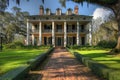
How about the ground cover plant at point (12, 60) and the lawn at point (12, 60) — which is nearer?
the lawn at point (12, 60)

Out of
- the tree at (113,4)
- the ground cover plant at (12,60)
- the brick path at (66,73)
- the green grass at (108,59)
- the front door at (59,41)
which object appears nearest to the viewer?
the brick path at (66,73)

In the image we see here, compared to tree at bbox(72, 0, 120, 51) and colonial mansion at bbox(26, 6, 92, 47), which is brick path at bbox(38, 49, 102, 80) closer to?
tree at bbox(72, 0, 120, 51)

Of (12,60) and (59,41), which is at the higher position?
(59,41)

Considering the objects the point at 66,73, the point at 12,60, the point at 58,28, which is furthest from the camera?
the point at 58,28

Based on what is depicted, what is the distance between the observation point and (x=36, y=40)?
55.5m

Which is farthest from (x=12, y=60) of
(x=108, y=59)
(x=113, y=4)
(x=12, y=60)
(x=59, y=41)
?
(x=59, y=41)

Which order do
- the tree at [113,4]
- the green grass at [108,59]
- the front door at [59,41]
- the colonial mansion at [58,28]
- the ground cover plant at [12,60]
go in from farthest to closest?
the front door at [59,41]
the colonial mansion at [58,28]
the tree at [113,4]
the green grass at [108,59]
the ground cover plant at [12,60]

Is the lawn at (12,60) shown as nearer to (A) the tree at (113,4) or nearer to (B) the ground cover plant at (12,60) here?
(B) the ground cover plant at (12,60)

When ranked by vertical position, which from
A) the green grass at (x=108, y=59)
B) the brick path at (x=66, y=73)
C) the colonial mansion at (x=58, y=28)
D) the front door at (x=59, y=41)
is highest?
the colonial mansion at (x=58, y=28)

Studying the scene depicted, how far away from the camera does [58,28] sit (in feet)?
184

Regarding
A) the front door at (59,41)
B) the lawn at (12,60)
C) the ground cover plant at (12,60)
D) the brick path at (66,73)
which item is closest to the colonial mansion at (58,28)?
the front door at (59,41)

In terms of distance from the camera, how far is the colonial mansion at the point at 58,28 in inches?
2082

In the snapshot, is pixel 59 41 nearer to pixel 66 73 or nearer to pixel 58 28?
pixel 58 28

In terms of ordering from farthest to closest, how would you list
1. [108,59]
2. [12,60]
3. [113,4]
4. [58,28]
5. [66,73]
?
[58,28], [113,4], [108,59], [12,60], [66,73]
